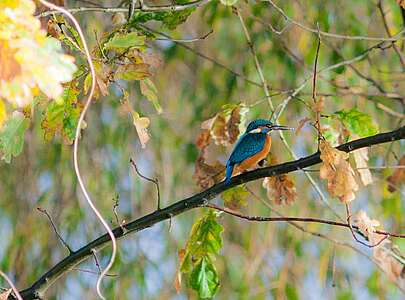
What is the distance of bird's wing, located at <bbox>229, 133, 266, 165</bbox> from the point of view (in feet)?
3.47

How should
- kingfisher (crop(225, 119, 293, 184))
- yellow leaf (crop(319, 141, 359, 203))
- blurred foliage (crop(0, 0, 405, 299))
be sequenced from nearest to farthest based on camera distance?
yellow leaf (crop(319, 141, 359, 203)) < kingfisher (crop(225, 119, 293, 184)) < blurred foliage (crop(0, 0, 405, 299))

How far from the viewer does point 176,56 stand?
200 centimetres

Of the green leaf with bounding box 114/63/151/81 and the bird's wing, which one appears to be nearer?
the green leaf with bounding box 114/63/151/81

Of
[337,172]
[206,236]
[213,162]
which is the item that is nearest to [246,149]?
[206,236]

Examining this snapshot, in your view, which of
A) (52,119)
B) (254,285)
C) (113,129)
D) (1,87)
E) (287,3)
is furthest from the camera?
(254,285)

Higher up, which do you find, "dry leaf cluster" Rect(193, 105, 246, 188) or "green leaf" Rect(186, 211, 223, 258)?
"dry leaf cluster" Rect(193, 105, 246, 188)

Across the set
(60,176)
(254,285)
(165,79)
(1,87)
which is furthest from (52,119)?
(254,285)

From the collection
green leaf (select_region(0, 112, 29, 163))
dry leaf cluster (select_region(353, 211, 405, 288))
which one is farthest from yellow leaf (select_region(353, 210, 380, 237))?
green leaf (select_region(0, 112, 29, 163))

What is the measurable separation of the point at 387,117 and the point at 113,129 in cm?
67

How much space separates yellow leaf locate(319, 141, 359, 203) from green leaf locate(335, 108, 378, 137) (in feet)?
0.72

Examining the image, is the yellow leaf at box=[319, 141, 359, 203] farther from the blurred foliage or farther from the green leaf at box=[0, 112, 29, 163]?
the blurred foliage

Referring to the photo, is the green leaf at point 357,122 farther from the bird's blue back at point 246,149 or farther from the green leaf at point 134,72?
the green leaf at point 134,72

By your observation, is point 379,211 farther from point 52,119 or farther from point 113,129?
point 52,119

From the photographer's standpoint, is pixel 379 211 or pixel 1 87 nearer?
pixel 1 87
